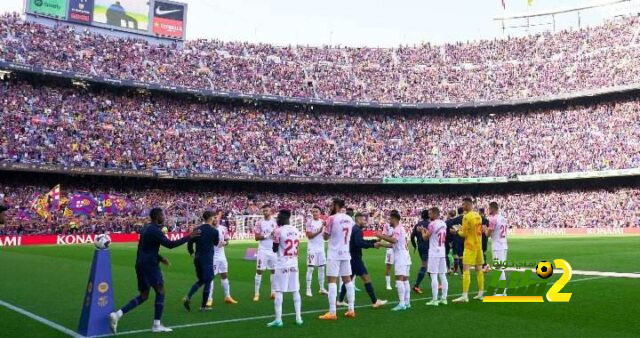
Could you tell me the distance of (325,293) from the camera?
52.1 ft

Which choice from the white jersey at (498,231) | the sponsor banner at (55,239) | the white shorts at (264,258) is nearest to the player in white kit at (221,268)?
the white shorts at (264,258)

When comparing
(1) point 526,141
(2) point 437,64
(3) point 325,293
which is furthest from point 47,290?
(2) point 437,64

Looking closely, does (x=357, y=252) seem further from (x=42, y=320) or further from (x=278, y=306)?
(x=42, y=320)

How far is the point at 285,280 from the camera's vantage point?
11.0 metres

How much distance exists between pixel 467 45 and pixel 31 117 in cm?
5179

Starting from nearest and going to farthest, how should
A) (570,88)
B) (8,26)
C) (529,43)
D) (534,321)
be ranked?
(534,321)
(8,26)
(570,88)
(529,43)

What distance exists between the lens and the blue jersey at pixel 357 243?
12.6 meters

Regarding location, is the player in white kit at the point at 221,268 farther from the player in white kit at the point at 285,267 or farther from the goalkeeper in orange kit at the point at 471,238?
the goalkeeper in orange kit at the point at 471,238

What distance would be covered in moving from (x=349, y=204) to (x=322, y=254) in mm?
48245

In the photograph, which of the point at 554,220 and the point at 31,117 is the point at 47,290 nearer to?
the point at 31,117

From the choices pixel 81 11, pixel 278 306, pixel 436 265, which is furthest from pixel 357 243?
pixel 81 11

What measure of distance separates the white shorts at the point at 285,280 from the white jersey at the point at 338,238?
1.09 m

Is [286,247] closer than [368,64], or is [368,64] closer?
[286,247]

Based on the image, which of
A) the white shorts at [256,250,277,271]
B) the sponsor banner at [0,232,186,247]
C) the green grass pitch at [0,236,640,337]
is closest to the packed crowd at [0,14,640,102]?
the sponsor banner at [0,232,186,247]
